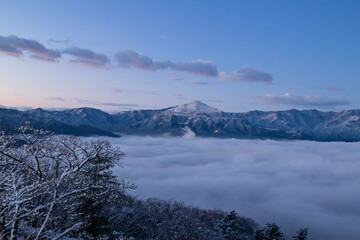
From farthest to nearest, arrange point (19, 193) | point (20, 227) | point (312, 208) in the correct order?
point (312, 208), point (20, 227), point (19, 193)

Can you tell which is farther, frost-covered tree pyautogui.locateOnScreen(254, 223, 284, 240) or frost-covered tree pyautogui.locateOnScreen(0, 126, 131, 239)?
frost-covered tree pyautogui.locateOnScreen(254, 223, 284, 240)

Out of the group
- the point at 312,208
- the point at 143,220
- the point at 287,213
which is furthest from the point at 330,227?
the point at 143,220

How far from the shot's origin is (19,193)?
1421cm

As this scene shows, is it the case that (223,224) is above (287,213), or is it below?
Answer: above

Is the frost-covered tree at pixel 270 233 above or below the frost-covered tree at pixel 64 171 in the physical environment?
below

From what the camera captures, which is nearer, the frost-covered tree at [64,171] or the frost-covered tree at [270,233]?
the frost-covered tree at [64,171]

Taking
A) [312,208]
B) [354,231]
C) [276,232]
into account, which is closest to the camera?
[276,232]

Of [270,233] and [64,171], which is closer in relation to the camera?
[64,171]

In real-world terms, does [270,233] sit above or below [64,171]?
below

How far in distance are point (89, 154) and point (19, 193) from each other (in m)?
7.08

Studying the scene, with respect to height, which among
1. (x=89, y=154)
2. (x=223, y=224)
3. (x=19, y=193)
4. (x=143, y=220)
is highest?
(x=89, y=154)

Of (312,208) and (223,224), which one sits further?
(312,208)

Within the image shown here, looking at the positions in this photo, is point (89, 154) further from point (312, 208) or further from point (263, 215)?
point (312, 208)

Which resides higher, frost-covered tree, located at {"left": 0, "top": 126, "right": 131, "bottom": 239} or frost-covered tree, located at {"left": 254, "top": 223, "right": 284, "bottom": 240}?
frost-covered tree, located at {"left": 0, "top": 126, "right": 131, "bottom": 239}
